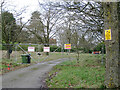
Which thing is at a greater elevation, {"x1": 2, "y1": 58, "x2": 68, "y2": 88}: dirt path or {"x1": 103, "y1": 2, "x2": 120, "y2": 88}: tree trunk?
{"x1": 103, "y1": 2, "x2": 120, "y2": 88}: tree trunk

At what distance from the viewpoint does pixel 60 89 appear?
520 centimetres

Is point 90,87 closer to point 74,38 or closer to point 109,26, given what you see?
point 109,26

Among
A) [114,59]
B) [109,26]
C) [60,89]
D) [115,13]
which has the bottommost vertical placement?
[60,89]

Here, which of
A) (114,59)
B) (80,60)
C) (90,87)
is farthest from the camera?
(80,60)

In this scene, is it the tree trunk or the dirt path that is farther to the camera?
the dirt path

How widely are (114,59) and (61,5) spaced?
5168 millimetres

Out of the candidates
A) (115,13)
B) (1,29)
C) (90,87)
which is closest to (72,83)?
(90,87)

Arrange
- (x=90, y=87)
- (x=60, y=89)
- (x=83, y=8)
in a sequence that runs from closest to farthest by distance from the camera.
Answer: (x=90, y=87) < (x=60, y=89) < (x=83, y=8)

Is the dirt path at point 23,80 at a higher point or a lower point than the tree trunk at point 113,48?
lower

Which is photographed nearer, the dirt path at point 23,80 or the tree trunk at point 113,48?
the tree trunk at point 113,48

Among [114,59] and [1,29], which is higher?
[1,29]

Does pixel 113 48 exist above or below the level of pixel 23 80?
above

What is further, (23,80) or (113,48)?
(23,80)

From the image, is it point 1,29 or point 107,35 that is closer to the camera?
point 107,35
